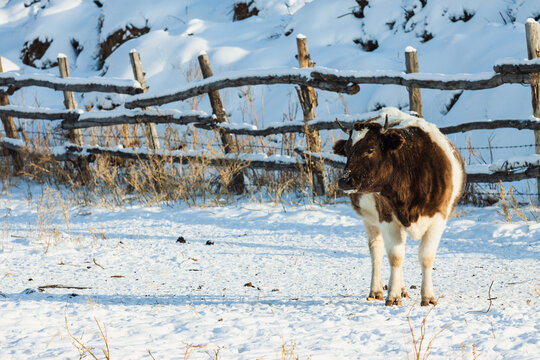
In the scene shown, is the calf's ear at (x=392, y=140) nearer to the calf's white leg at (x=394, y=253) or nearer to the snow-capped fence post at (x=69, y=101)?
the calf's white leg at (x=394, y=253)

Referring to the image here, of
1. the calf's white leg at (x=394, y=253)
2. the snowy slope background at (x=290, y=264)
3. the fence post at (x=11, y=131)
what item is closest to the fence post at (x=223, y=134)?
Answer: the snowy slope background at (x=290, y=264)

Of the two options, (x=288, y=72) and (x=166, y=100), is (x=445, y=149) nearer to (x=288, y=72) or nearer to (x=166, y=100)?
(x=288, y=72)

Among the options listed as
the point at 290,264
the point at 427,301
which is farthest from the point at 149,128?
the point at 427,301

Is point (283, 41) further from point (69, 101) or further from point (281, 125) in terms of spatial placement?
point (281, 125)

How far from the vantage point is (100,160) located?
375 inches

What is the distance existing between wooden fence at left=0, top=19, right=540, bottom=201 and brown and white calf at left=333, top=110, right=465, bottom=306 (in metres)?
3.10

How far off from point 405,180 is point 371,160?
25 cm

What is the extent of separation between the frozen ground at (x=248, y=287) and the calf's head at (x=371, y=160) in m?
0.75

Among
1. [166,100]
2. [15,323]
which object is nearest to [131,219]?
[166,100]

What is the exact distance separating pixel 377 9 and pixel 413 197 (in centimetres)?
1021

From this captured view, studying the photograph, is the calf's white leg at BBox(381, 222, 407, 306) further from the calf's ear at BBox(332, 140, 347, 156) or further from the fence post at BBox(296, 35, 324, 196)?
the fence post at BBox(296, 35, 324, 196)

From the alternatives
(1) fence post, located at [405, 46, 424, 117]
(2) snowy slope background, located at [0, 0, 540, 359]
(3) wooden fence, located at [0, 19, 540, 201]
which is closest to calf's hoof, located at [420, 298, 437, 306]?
(2) snowy slope background, located at [0, 0, 540, 359]

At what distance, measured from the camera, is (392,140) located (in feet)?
12.1

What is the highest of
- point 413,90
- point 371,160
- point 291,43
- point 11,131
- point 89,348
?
point 291,43
